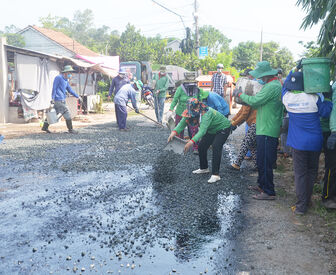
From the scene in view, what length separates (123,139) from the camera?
34.2 ft

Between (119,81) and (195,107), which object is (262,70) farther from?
(119,81)

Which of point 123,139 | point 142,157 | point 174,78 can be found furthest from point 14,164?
point 174,78

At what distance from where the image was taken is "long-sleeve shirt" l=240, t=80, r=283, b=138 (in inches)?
192

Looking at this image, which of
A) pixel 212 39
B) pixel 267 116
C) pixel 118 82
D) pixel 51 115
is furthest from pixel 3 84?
pixel 212 39

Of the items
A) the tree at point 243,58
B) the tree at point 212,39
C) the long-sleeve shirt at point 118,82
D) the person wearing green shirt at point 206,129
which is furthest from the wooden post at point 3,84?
the tree at point 212,39

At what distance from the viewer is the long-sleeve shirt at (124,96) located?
11828 mm

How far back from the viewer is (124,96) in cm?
1196

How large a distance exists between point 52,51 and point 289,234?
3787cm

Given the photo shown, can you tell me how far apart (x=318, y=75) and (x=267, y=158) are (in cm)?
138

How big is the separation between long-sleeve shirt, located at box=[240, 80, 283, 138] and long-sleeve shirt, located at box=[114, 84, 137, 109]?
289 inches

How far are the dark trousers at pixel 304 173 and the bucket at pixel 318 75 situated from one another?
81 cm

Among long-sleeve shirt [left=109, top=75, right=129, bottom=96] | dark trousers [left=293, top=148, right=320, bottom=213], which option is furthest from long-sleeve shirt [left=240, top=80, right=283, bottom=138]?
long-sleeve shirt [left=109, top=75, right=129, bottom=96]

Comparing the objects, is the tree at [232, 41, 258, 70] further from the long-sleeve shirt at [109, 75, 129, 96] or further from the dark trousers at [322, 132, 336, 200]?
the dark trousers at [322, 132, 336, 200]

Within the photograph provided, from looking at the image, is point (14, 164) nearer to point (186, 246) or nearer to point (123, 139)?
point (123, 139)
